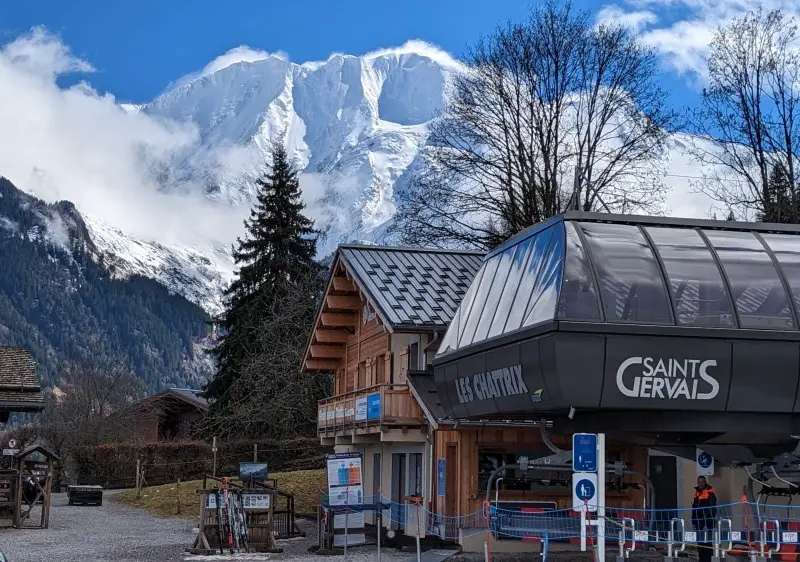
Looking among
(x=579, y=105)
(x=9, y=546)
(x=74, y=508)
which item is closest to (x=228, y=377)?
(x=74, y=508)

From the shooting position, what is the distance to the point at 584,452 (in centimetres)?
1418

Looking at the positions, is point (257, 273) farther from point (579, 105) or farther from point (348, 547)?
point (348, 547)

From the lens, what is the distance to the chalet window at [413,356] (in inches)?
1174

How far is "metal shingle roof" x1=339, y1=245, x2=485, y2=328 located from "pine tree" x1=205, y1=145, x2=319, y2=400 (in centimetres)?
2055

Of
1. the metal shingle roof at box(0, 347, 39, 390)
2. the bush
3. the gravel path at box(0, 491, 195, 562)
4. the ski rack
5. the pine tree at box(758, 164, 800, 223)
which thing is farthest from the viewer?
the bush

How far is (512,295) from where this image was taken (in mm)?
16578

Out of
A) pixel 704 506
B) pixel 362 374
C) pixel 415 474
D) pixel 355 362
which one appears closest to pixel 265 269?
pixel 355 362

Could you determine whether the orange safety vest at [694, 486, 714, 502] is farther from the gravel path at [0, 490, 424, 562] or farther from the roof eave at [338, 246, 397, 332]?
the roof eave at [338, 246, 397, 332]

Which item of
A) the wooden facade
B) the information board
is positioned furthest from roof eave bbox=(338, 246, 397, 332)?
the information board

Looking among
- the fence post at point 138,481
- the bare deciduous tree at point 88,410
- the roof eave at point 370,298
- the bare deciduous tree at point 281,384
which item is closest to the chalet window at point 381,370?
the roof eave at point 370,298

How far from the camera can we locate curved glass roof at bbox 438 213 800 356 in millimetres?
14711

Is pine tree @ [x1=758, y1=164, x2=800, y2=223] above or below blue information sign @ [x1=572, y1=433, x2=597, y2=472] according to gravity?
above

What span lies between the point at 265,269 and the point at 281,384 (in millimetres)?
8130

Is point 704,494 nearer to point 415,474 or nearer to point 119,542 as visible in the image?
point 415,474
